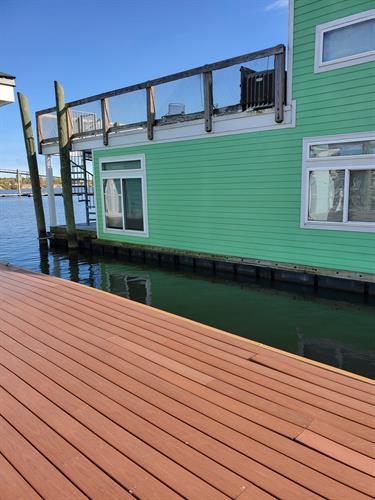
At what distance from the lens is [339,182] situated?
5.76 meters

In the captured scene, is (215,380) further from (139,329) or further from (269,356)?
(139,329)

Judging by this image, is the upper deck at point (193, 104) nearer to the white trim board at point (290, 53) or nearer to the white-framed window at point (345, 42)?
the white trim board at point (290, 53)

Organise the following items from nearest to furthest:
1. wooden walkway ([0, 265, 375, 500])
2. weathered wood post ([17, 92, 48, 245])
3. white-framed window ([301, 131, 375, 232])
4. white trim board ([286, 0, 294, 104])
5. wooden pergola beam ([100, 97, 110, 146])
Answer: wooden walkway ([0, 265, 375, 500]) → white-framed window ([301, 131, 375, 232]) → white trim board ([286, 0, 294, 104]) → wooden pergola beam ([100, 97, 110, 146]) → weathered wood post ([17, 92, 48, 245])

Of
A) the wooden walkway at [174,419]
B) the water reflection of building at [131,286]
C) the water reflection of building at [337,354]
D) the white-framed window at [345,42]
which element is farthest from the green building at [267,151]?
the wooden walkway at [174,419]

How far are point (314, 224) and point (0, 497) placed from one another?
18.1 feet

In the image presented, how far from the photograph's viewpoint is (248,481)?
5.07ft

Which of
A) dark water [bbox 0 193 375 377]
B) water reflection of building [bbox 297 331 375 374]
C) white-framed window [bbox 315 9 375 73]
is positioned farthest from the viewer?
white-framed window [bbox 315 9 375 73]

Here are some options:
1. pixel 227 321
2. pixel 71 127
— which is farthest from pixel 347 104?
pixel 71 127

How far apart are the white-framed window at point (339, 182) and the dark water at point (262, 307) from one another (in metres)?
1.15

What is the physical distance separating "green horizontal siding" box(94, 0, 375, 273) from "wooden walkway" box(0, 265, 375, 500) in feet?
11.7

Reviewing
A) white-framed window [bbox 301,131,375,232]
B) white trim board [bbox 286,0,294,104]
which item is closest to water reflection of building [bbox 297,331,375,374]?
white-framed window [bbox 301,131,375,232]

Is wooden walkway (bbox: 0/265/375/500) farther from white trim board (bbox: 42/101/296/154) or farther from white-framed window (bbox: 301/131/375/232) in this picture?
white trim board (bbox: 42/101/296/154)

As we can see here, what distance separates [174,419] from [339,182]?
16.0ft

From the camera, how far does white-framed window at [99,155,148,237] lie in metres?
8.66
